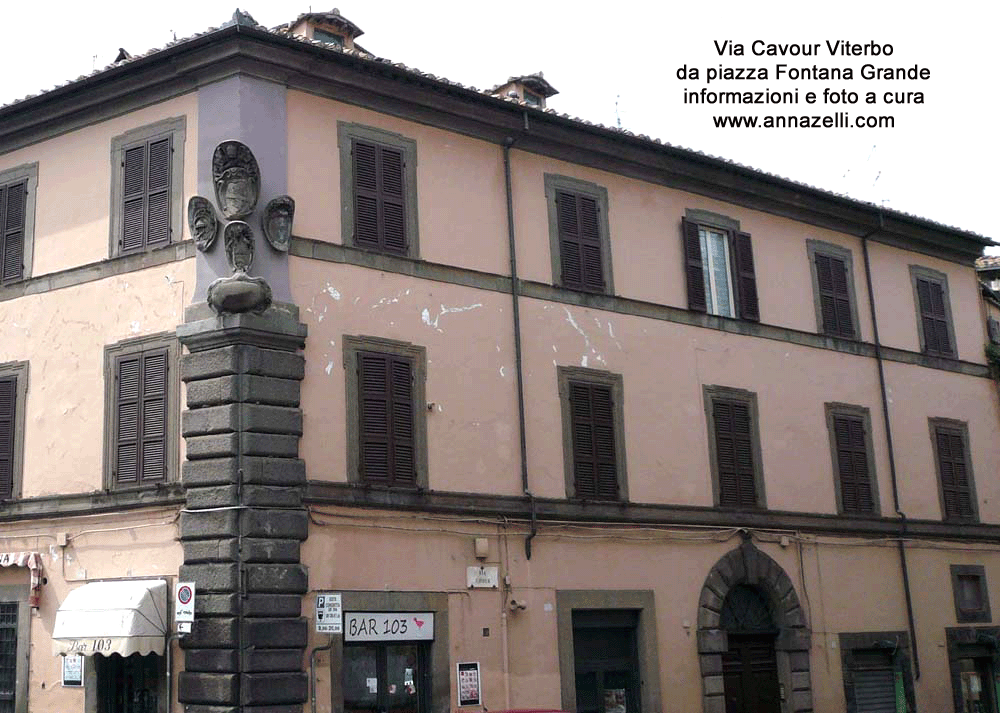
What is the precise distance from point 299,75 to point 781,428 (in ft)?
37.2

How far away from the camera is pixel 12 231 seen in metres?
21.7

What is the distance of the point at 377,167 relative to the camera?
2089 cm

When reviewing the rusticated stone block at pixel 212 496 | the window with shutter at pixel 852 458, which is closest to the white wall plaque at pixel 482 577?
the rusticated stone block at pixel 212 496

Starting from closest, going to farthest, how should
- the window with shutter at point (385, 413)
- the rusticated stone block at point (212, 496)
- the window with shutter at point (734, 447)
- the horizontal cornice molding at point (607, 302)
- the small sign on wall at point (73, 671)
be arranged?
the rusticated stone block at point (212, 496), the small sign on wall at point (73, 671), the window with shutter at point (385, 413), the horizontal cornice molding at point (607, 302), the window with shutter at point (734, 447)

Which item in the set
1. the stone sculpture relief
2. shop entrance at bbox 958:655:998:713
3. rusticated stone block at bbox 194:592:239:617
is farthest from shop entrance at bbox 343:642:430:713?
shop entrance at bbox 958:655:998:713

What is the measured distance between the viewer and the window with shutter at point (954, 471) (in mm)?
28609

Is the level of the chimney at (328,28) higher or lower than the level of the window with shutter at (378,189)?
higher

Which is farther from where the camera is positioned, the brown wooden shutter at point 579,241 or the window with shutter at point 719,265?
the window with shutter at point 719,265

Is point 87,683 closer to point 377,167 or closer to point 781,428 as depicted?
point 377,167

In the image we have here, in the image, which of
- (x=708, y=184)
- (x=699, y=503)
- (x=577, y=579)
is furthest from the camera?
(x=708, y=184)

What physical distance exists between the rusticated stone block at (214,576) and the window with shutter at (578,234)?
7740 mm

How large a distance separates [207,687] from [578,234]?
9.92 metres

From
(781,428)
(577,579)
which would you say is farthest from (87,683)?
(781,428)

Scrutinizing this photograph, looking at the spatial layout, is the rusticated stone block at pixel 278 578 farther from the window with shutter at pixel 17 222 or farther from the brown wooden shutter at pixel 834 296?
the brown wooden shutter at pixel 834 296
